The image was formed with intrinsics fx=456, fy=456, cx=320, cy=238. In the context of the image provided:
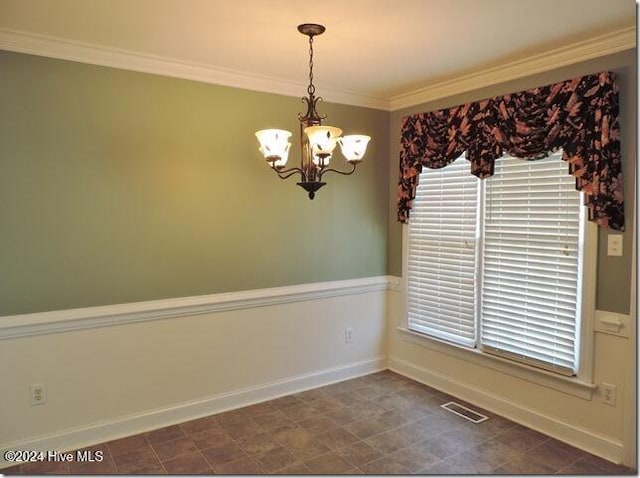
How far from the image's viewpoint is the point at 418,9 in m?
2.27

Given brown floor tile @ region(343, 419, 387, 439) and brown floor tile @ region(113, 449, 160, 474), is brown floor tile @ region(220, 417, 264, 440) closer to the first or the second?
brown floor tile @ region(113, 449, 160, 474)

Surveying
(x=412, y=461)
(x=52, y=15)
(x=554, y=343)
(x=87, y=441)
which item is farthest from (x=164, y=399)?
(x=554, y=343)

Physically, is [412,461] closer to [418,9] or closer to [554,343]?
[554,343]

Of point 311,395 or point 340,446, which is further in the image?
→ point 311,395

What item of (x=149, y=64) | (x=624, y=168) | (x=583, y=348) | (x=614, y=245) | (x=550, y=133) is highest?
(x=149, y=64)

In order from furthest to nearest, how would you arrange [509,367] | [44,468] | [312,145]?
[509,367]
[44,468]
[312,145]

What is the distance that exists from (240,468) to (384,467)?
0.85 meters

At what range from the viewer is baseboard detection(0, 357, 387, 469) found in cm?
281

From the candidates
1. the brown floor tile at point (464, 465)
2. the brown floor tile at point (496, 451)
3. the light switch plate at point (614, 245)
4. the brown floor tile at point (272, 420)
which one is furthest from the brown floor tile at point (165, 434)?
the light switch plate at point (614, 245)

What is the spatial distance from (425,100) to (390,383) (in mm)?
2450

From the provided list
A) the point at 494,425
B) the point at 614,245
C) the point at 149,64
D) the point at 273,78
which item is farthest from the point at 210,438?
the point at 614,245

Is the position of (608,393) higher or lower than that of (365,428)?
higher

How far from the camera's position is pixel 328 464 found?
2.73 m

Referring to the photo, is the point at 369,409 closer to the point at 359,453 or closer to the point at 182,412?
the point at 359,453
